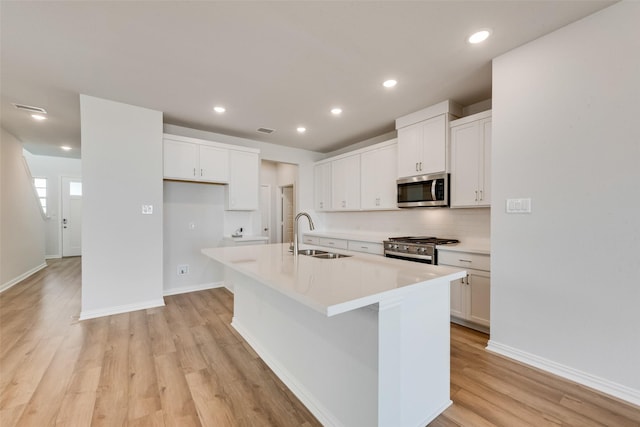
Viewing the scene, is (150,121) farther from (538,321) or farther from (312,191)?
(538,321)

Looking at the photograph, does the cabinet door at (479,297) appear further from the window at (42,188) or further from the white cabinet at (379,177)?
the window at (42,188)

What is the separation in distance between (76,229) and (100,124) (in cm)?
598

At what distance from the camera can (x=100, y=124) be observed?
3.13 metres

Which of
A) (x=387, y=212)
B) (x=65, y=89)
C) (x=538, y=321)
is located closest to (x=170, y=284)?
(x=65, y=89)

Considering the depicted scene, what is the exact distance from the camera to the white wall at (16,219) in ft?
14.1

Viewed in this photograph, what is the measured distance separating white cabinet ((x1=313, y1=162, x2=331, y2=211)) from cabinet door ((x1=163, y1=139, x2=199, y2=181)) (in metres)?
2.37

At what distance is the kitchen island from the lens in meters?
1.21

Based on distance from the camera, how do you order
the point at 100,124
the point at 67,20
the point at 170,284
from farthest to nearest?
the point at 170,284, the point at 100,124, the point at 67,20

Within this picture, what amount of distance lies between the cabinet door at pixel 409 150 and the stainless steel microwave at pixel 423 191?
11 centimetres

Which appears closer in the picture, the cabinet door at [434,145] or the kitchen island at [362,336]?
the kitchen island at [362,336]

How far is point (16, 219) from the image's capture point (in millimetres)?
4762

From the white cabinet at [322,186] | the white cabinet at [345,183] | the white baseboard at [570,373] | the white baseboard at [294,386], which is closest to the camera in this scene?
the white baseboard at [294,386]

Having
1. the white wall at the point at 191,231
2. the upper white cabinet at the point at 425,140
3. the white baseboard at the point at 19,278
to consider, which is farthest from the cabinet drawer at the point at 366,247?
the white baseboard at the point at 19,278

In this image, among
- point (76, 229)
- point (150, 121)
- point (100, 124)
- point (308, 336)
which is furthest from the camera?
point (76, 229)
